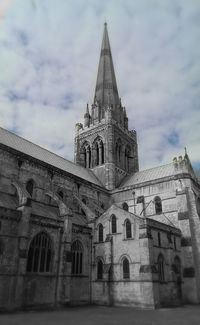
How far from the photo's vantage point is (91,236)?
91.6 feet

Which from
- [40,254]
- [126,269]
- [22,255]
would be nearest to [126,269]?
[126,269]

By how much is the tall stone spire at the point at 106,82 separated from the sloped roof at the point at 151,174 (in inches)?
560

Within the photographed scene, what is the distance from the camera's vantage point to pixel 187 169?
35.3 metres

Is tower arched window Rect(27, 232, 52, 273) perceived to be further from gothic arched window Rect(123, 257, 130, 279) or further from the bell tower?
the bell tower

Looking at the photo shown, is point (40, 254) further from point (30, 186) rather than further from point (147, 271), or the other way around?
point (147, 271)

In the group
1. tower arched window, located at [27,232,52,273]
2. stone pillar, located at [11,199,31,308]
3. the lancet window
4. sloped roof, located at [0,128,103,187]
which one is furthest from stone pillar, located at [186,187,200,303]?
stone pillar, located at [11,199,31,308]

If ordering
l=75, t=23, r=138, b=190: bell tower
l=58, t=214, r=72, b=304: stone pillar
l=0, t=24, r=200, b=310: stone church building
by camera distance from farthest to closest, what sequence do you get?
1. l=75, t=23, r=138, b=190: bell tower
2. l=58, t=214, r=72, b=304: stone pillar
3. l=0, t=24, r=200, b=310: stone church building

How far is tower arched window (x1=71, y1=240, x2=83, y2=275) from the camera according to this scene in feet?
83.0

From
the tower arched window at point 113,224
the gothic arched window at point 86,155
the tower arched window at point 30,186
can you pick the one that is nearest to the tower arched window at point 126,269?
the tower arched window at point 113,224

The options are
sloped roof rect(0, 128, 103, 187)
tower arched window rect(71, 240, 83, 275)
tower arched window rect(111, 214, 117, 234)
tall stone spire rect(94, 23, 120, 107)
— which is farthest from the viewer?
tall stone spire rect(94, 23, 120, 107)

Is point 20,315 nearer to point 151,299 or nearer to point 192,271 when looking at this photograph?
point 151,299

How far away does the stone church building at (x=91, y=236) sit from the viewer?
20.9m

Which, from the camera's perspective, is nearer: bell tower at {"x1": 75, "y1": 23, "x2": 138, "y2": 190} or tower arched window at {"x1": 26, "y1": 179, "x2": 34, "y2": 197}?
tower arched window at {"x1": 26, "y1": 179, "x2": 34, "y2": 197}

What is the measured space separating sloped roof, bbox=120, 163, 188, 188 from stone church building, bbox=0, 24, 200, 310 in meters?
0.22
